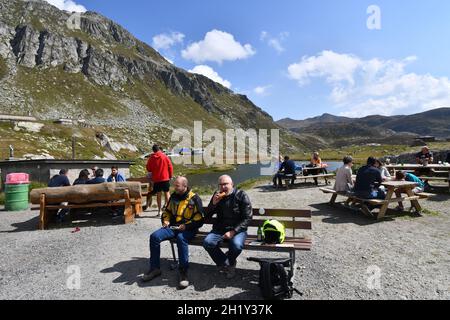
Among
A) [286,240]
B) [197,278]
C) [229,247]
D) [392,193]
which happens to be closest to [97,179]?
[197,278]

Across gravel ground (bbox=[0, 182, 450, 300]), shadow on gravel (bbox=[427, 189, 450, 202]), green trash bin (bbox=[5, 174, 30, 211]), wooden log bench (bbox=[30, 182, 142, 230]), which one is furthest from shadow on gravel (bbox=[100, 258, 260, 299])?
shadow on gravel (bbox=[427, 189, 450, 202])

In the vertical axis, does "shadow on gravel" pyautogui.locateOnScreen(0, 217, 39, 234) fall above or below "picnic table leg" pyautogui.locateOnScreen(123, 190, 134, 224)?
below

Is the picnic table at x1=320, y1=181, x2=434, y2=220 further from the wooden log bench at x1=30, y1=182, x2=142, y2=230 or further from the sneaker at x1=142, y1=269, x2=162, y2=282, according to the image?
the wooden log bench at x1=30, y1=182, x2=142, y2=230

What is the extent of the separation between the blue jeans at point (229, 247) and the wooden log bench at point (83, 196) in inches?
221

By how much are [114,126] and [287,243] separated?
117 meters

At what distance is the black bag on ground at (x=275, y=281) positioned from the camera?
5688 millimetres

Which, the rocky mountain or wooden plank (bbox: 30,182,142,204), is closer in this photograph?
wooden plank (bbox: 30,182,142,204)

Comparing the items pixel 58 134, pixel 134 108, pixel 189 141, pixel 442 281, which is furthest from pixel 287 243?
pixel 134 108

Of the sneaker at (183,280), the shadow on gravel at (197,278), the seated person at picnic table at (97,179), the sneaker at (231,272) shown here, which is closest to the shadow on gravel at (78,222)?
the seated person at picnic table at (97,179)

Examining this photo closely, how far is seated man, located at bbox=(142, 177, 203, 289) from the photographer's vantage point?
22.4 feet

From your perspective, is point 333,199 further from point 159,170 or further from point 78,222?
point 78,222

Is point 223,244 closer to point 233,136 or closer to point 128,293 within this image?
point 128,293

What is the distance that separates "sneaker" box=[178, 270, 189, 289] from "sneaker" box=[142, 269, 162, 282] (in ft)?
1.92

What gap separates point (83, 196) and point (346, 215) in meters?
9.91
